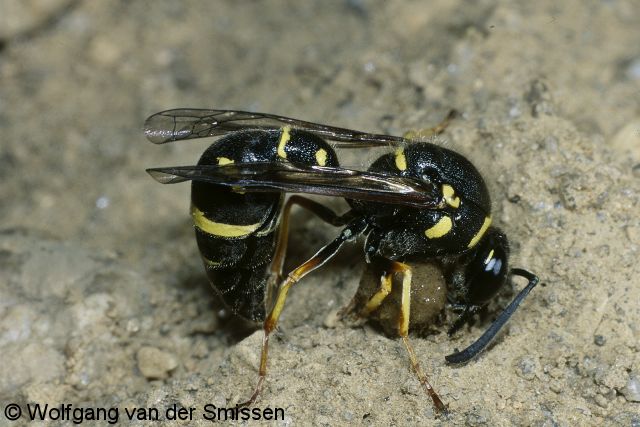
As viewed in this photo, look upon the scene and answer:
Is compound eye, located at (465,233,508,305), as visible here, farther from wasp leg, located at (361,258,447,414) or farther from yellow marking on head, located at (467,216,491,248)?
wasp leg, located at (361,258,447,414)

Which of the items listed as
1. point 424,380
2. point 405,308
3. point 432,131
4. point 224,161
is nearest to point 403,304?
point 405,308

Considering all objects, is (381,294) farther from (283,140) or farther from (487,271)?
(283,140)

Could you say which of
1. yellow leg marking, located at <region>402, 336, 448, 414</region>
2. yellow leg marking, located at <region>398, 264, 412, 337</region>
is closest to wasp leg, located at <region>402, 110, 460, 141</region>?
yellow leg marking, located at <region>398, 264, 412, 337</region>

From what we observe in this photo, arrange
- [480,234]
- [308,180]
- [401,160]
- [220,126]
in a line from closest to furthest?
[308,180] < [480,234] < [401,160] < [220,126]

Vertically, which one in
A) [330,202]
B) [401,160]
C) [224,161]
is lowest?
[330,202]

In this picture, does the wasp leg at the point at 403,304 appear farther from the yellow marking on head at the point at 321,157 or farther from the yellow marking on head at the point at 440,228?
the yellow marking on head at the point at 321,157

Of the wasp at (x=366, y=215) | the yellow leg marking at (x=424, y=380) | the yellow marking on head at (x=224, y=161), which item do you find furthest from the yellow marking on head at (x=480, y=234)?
the yellow marking on head at (x=224, y=161)

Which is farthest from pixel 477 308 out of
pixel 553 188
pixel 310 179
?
pixel 310 179
